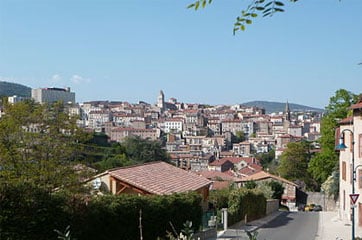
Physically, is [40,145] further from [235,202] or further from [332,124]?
[332,124]

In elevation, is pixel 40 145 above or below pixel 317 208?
above

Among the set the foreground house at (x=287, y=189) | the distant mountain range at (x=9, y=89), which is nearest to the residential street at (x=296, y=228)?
the distant mountain range at (x=9, y=89)

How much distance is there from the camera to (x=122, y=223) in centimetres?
1666

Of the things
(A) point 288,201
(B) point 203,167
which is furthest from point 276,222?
(B) point 203,167

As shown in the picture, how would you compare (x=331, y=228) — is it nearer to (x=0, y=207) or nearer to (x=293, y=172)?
(x=0, y=207)

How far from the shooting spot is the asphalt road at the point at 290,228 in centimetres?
2506

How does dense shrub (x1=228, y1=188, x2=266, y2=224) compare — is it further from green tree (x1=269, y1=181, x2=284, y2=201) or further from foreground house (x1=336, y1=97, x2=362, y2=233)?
green tree (x1=269, y1=181, x2=284, y2=201)

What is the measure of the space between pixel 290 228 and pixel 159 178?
845cm

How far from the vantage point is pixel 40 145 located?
19.9 meters

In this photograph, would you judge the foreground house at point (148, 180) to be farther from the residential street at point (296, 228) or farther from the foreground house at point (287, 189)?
the foreground house at point (287, 189)

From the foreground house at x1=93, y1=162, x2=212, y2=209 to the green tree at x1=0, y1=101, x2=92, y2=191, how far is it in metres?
2.07

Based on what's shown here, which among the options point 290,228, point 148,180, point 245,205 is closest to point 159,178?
point 148,180

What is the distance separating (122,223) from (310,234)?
12817 mm

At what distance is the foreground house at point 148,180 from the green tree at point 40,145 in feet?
6.78
